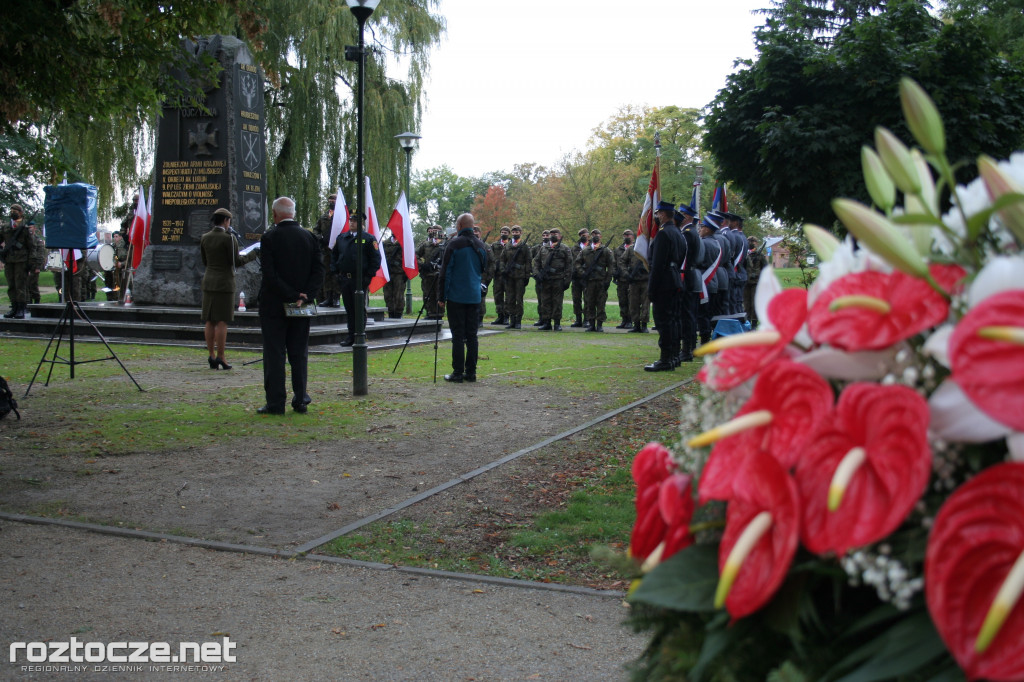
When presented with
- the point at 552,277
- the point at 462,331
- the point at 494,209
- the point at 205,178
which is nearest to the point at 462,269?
the point at 462,331

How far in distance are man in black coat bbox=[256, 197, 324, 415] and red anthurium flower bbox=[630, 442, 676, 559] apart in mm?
8439

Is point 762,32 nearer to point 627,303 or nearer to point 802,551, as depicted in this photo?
point 627,303

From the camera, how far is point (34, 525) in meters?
5.68

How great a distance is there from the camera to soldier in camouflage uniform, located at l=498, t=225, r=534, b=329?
23.8 meters

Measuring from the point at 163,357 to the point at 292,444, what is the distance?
7861 millimetres

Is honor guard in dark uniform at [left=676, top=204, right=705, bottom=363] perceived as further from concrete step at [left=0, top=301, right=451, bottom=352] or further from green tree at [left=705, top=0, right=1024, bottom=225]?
concrete step at [left=0, top=301, right=451, bottom=352]

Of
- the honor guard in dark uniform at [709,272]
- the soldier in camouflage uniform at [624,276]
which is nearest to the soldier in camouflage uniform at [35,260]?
the soldier in camouflage uniform at [624,276]

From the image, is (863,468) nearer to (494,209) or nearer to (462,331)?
(462,331)

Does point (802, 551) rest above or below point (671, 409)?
above

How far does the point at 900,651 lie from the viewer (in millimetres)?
1114

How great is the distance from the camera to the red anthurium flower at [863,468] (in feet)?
3.59

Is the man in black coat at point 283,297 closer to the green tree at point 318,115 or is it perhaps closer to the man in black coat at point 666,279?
the man in black coat at point 666,279

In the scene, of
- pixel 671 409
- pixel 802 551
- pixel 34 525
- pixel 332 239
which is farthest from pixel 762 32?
pixel 802 551

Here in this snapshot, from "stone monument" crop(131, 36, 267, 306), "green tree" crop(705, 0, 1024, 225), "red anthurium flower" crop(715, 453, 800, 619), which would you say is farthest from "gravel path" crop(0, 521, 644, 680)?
"stone monument" crop(131, 36, 267, 306)
